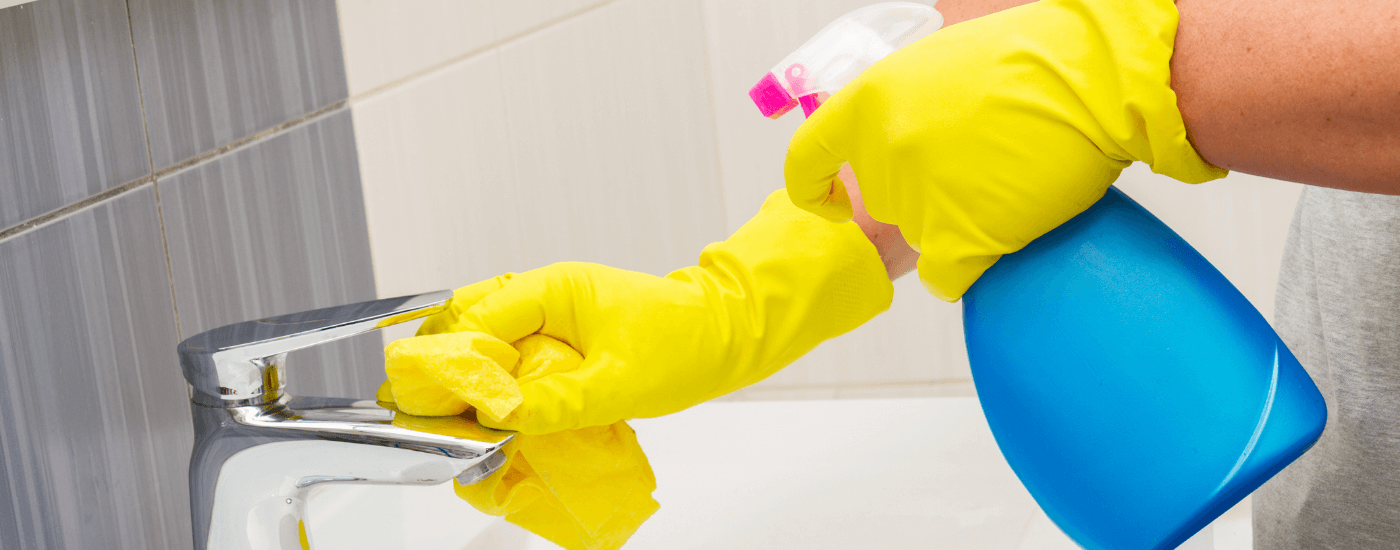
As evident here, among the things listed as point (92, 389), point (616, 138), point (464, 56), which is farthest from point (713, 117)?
point (92, 389)

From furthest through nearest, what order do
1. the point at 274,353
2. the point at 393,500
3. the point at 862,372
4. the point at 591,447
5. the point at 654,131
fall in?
1. the point at 862,372
2. the point at 654,131
3. the point at 393,500
4. the point at 591,447
5. the point at 274,353

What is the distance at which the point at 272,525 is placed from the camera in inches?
16.2

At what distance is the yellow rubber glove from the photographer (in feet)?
1.31

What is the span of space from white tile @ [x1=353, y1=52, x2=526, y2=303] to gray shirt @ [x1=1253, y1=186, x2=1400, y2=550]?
0.62 m

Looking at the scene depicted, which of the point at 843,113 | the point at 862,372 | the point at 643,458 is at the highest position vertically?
the point at 843,113

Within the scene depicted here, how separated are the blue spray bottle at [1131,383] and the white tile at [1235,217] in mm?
912

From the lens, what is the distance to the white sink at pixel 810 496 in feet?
2.27

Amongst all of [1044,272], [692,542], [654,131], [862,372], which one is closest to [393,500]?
[692,542]

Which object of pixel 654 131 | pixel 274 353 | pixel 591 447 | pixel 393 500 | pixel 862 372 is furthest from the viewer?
pixel 862 372

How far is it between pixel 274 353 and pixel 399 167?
0.36 meters

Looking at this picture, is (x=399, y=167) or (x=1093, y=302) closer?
(x=1093, y=302)

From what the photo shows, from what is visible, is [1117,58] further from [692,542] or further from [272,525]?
[692,542]

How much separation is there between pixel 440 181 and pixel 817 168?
37 cm

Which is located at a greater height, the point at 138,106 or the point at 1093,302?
the point at 138,106
